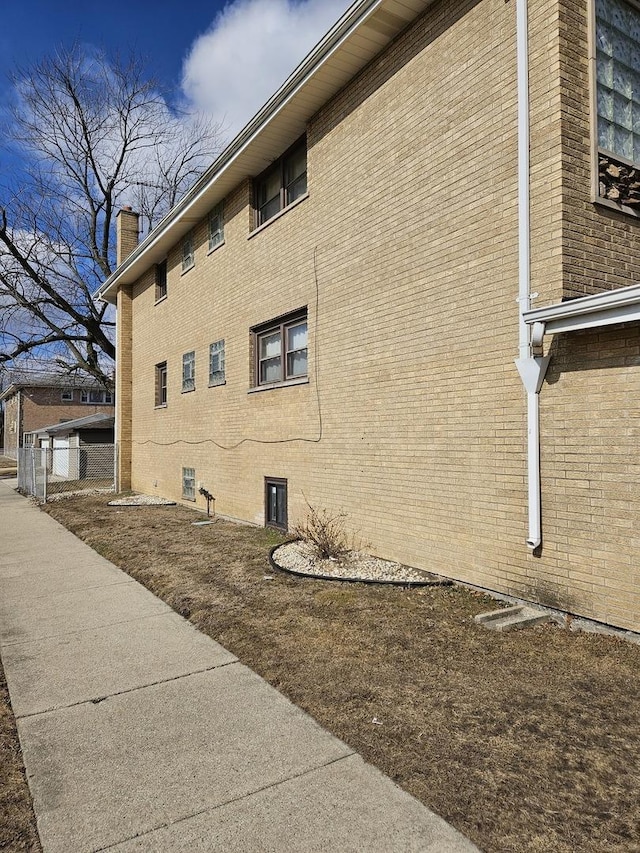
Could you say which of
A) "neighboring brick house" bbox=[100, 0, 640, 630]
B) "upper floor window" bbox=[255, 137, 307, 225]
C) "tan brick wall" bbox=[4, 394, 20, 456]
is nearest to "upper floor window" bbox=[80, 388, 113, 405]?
"tan brick wall" bbox=[4, 394, 20, 456]

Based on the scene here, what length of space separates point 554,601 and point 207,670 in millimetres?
3064

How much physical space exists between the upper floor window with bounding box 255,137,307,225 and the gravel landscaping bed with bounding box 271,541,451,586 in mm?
5814

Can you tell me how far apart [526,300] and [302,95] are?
5.23m

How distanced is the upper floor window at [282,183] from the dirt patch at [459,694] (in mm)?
6452

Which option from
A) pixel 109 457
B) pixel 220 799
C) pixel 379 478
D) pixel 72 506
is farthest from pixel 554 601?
pixel 109 457

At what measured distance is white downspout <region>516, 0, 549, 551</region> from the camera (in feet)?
17.5

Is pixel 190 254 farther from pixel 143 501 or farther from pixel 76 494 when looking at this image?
pixel 76 494

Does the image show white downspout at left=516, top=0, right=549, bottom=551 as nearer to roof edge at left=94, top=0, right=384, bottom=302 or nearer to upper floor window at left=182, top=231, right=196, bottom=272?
roof edge at left=94, top=0, right=384, bottom=302

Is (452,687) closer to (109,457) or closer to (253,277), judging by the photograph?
(253,277)

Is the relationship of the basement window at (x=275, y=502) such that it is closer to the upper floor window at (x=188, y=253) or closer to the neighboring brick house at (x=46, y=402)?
the upper floor window at (x=188, y=253)

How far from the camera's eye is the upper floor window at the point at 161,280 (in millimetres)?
16078

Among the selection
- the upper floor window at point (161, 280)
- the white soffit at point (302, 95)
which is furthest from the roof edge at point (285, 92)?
the upper floor window at point (161, 280)

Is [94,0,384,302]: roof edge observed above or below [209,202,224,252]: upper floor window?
above

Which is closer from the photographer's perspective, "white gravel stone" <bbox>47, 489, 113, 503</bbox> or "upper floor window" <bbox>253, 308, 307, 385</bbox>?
"upper floor window" <bbox>253, 308, 307, 385</bbox>
